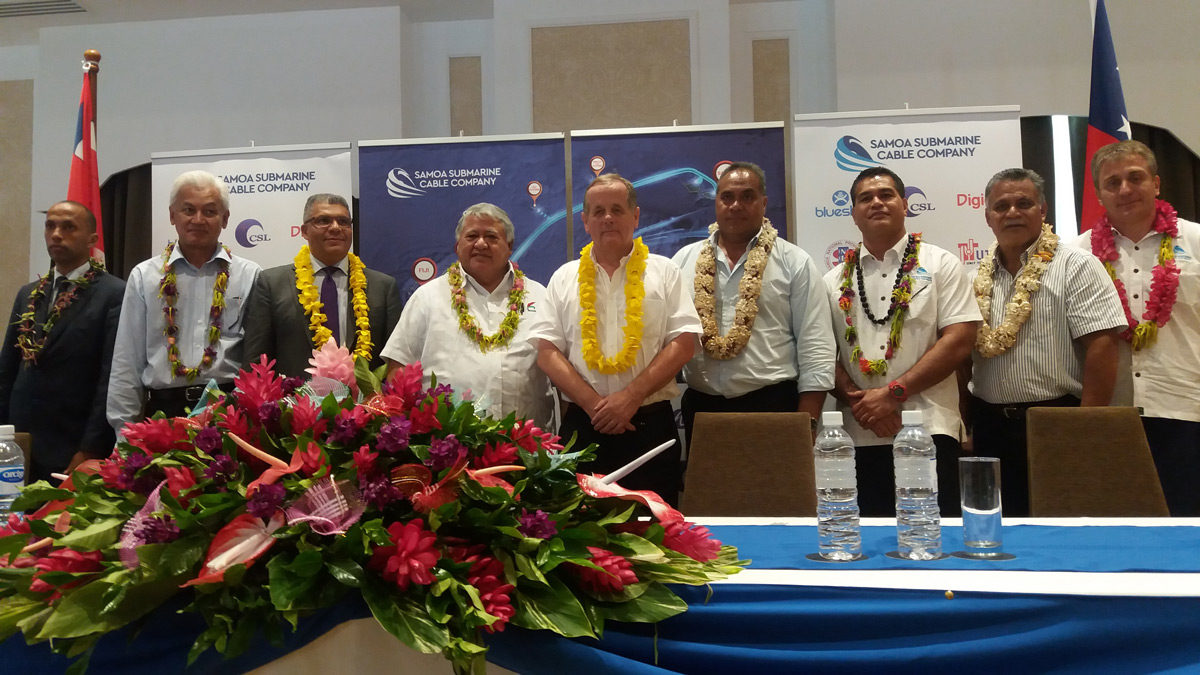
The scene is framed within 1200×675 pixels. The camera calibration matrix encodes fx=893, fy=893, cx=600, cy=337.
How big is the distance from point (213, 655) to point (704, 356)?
235cm

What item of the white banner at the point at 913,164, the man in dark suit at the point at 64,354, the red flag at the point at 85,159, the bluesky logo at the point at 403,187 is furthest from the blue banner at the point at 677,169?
the red flag at the point at 85,159

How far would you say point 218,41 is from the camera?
267 inches

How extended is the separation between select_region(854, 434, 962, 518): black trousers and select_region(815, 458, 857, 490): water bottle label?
156 centimetres

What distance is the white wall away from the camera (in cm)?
668

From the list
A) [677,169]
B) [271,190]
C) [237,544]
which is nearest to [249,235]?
[271,190]

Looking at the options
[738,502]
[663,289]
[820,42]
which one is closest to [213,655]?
[738,502]

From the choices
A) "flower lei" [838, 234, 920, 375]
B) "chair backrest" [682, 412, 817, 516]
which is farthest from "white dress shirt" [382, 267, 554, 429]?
"flower lei" [838, 234, 920, 375]

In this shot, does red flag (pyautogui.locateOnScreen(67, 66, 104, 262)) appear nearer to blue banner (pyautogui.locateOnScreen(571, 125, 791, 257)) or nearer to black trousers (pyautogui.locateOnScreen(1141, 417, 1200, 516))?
blue banner (pyautogui.locateOnScreen(571, 125, 791, 257))

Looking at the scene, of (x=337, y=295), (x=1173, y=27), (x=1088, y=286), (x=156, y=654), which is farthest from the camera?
(x=1173, y=27)

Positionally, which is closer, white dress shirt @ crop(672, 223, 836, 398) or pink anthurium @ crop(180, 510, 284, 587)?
pink anthurium @ crop(180, 510, 284, 587)

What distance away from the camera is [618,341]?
3.18m

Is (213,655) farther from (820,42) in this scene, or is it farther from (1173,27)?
(1173,27)

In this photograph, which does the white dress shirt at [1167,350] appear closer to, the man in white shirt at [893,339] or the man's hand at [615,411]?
the man in white shirt at [893,339]

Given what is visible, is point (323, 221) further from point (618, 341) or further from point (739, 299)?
point (739, 299)
